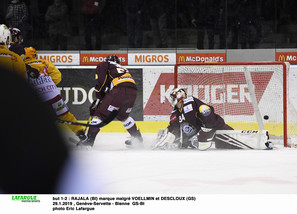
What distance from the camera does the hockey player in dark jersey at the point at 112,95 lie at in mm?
6074

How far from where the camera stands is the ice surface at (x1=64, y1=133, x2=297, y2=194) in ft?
13.3

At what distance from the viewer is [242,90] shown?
6.56m

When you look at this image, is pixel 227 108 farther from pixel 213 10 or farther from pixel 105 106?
pixel 213 10

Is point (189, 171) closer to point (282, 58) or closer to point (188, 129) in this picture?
point (188, 129)

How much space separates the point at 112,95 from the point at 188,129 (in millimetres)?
846

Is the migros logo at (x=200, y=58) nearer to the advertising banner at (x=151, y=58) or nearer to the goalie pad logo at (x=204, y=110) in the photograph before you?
the advertising banner at (x=151, y=58)

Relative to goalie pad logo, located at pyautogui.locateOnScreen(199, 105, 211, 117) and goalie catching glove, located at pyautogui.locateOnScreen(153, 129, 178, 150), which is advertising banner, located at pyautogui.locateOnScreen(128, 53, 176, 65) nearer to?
goalie catching glove, located at pyautogui.locateOnScreen(153, 129, 178, 150)

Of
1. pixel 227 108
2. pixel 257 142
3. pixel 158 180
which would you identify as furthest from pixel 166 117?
pixel 158 180

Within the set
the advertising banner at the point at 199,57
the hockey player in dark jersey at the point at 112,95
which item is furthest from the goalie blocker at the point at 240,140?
the advertising banner at the point at 199,57

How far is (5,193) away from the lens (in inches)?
74.9

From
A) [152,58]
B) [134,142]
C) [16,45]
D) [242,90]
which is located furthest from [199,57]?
[16,45]

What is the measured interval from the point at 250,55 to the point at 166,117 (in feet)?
6.87

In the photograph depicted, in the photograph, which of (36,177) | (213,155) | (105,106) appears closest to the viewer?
(36,177)

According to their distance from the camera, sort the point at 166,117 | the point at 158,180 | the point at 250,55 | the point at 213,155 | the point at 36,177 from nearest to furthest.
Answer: the point at 36,177, the point at 158,180, the point at 213,155, the point at 166,117, the point at 250,55
